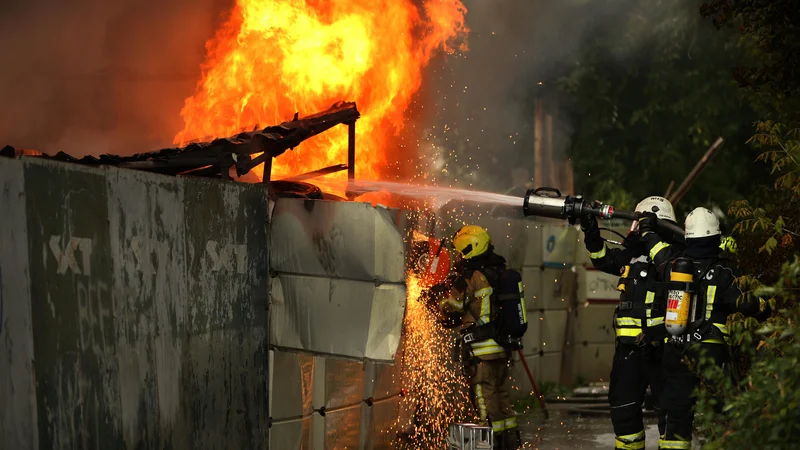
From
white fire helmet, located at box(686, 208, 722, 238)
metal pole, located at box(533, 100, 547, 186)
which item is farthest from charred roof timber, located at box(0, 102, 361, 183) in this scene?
metal pole, located at box(533, 100, 547, 186)

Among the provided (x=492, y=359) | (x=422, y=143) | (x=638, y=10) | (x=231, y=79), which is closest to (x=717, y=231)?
(x=492, y=359)

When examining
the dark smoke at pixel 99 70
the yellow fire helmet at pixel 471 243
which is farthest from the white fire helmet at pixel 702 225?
the dark smoke at pixel 99 70

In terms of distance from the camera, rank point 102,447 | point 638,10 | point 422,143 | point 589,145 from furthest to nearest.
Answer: point 589,145 → point 638,10 → point 422,143 → point 102,447

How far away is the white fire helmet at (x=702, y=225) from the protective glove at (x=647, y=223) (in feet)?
2.40

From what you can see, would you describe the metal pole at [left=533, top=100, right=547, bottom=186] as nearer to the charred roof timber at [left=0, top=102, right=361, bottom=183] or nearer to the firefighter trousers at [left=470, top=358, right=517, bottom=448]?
the firefighter trousers at [left=470, top=358, right=517, bottom=448]

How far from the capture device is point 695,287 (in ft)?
24.7

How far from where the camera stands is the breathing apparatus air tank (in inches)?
293

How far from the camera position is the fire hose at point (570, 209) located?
852cm

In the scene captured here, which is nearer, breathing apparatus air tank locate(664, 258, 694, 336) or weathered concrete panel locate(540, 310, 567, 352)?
breathing apparatus air tank locate(664, 258, 694, 336)

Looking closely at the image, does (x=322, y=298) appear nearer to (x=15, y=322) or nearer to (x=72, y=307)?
(x=72, y=307)

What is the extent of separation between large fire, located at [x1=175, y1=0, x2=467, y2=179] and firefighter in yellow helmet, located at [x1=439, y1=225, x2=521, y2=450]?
5.65 ft

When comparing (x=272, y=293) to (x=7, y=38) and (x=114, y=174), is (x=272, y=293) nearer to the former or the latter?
(x=114, y=174)

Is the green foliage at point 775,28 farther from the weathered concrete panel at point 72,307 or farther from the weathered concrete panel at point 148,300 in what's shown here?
the weathered concrete panel at point 72,307

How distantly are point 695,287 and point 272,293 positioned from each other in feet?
9.99
